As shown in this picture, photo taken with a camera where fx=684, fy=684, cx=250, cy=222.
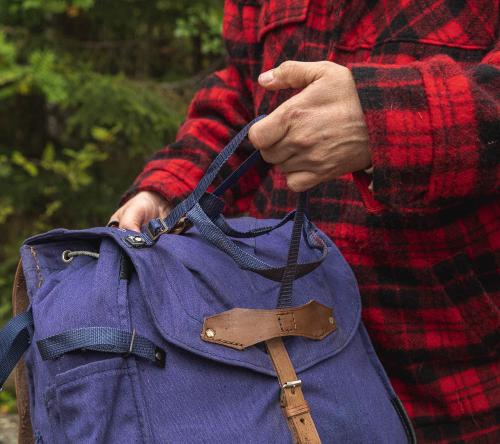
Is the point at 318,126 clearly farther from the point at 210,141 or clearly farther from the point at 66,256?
the point at 210,141

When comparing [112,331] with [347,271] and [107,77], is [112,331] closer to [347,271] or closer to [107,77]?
[347,271]

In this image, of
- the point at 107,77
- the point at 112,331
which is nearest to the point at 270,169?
the point at 112,331

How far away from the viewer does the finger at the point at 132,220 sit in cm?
138

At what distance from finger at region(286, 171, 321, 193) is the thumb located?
14 centimetres

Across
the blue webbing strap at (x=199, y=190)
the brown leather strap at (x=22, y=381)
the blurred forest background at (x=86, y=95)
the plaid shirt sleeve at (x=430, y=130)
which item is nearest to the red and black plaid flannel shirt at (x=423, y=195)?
the plaid shirt sleeve at (x=430, y=130)

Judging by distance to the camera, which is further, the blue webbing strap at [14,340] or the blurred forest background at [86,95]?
the blurred forest background at [86,95]

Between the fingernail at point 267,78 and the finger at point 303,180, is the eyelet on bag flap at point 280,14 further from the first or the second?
the finger at point 303,180

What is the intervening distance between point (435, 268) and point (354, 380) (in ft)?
0.82

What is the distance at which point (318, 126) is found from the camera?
3.34 feet

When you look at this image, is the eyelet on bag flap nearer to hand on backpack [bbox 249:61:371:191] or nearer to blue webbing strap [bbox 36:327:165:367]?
hand on backpack [bbox 249:61:371:191]

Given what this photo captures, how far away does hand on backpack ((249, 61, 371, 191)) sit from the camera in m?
1.01

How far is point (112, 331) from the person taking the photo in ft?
3.14

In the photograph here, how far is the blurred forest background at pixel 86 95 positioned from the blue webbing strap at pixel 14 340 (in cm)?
199

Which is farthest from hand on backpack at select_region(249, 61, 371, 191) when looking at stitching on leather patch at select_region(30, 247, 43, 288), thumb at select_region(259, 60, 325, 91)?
stitching on leather patch at select_region(30, 247, 43, 288)
